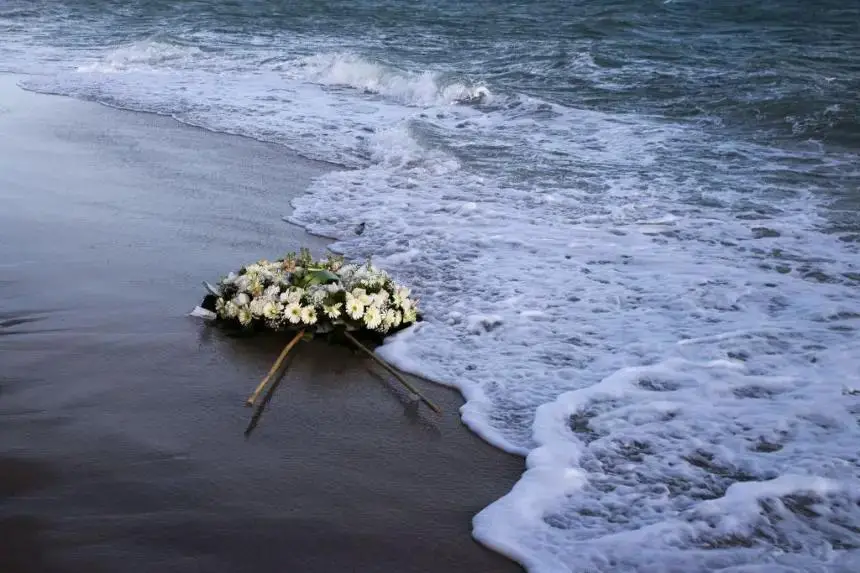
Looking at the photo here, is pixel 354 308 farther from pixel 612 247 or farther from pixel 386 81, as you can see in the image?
pixel 386 81

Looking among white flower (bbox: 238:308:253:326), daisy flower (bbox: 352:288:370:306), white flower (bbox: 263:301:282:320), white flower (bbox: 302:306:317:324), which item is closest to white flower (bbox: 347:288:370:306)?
daisy flower (bbox: 352:288:370:306)

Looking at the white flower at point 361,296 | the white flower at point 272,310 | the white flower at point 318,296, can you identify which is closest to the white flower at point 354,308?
the white flower at point 361,296

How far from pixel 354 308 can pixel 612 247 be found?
2493 mm

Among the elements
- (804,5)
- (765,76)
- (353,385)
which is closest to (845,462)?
(353,385)

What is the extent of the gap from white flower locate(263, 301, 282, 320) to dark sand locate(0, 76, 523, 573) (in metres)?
0.16

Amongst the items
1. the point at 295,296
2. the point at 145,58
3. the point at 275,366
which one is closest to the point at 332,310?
the point at 295,296

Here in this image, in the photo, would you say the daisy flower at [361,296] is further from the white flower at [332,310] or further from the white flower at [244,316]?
the white flower at [244,316]

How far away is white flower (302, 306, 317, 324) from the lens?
5.28 meters

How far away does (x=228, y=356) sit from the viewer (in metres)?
5.15

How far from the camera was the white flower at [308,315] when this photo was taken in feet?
17.3

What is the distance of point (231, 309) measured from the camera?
543 centimetres

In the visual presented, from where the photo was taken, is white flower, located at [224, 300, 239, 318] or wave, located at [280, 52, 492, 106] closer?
white flower, located at [224, 300, 239, 318]

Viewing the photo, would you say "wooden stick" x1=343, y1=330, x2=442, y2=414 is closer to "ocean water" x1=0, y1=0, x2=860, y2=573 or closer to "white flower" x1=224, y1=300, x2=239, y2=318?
"ocean water" x1=0, y1=0, x2=860, y2=573

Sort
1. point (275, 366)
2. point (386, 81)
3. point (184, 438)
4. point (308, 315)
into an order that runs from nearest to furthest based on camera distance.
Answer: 1. point (184, 438)
2. point (275, 366)
3. point (308, 315)
4. point (386, 81)
